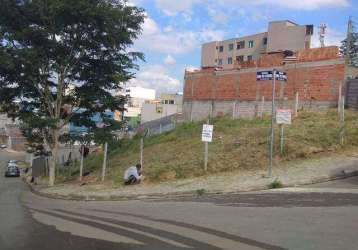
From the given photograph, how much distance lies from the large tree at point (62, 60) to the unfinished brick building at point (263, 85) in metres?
13.3

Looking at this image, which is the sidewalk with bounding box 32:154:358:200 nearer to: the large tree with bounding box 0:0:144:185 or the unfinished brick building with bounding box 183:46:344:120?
the large tree with bounding box 0:0:144:185

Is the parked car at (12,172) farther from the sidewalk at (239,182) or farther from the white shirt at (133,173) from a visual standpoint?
the white shirt at (133,173)

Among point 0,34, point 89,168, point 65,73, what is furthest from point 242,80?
point 0,34

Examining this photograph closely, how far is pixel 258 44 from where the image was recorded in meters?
99.2

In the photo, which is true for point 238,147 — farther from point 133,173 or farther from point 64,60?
point 64,60

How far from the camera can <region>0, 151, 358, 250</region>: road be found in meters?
9.09

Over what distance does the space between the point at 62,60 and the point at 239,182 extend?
12.6 metres

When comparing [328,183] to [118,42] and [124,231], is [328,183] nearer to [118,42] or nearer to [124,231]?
[124,231]

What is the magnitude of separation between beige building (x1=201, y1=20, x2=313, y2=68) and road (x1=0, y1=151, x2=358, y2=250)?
51776 mm

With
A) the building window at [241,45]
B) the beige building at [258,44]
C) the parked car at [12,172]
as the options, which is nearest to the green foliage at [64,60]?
the parked car at [12,172]

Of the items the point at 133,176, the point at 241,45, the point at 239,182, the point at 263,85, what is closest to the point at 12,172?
the point at 263,85

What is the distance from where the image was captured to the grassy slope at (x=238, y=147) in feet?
68.1

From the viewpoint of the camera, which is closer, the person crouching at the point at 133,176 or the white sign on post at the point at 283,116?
the white sign on post at the point at 283,116

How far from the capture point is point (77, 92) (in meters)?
27.4
